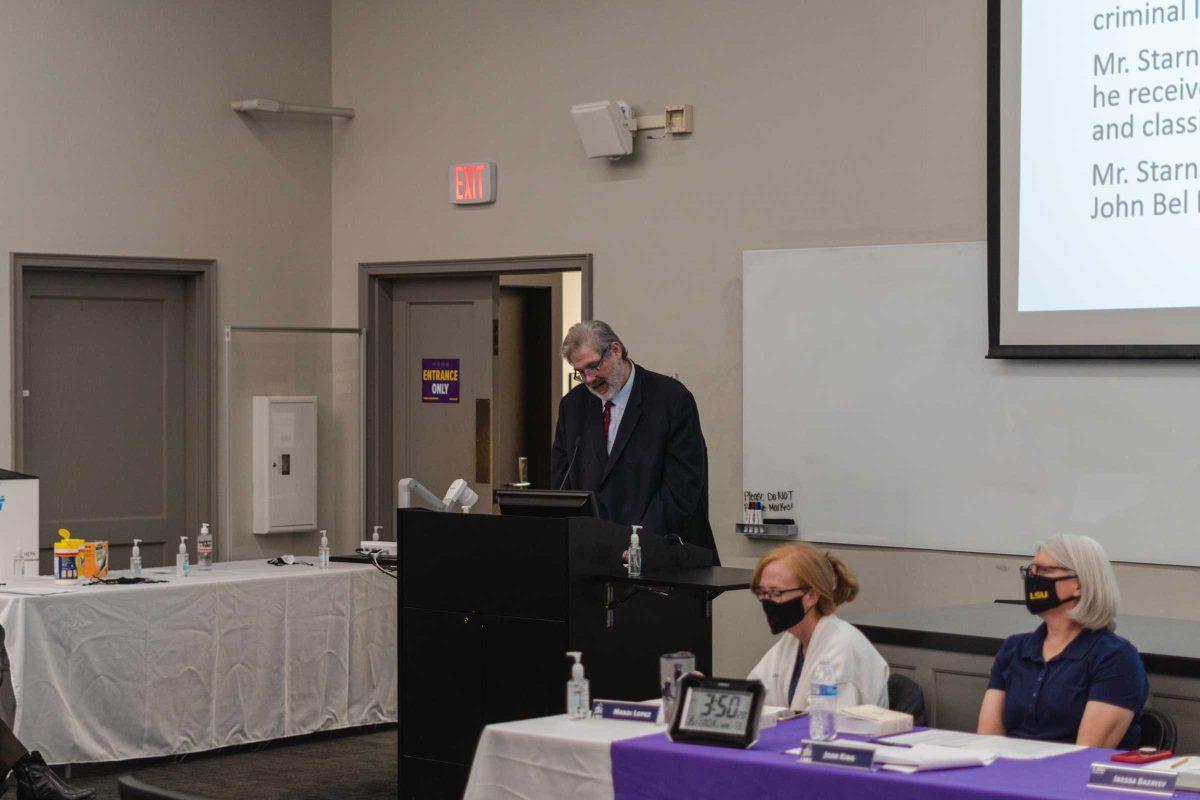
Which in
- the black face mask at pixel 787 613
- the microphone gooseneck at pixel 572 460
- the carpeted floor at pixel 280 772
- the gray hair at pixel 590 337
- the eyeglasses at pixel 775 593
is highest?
the gray hair at pixel 590 337

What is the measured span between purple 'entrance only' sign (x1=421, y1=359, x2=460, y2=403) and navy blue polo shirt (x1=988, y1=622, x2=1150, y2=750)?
15.5 ft

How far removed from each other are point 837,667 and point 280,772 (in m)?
3.03

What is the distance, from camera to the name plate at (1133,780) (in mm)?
2656

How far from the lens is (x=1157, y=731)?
11.3 ft

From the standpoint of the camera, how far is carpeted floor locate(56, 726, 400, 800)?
5.61 meters

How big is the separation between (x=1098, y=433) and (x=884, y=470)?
89 cm

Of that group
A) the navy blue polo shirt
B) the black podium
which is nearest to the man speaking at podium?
the black podium

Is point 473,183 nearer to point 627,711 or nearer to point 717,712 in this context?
point 627,711

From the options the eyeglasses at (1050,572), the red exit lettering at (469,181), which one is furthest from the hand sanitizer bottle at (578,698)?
the red exit lettering at (469,181)

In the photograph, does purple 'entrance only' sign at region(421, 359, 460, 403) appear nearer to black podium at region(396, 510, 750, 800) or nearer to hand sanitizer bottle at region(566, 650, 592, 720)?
black podium at region(396, 510, 750, 800)

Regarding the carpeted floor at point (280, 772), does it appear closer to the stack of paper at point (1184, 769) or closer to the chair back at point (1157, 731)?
the chair back at point (1157, 731)

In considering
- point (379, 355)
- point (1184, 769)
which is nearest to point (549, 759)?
point (1184, 769)

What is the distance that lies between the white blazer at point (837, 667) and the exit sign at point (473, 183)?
13.8 ft

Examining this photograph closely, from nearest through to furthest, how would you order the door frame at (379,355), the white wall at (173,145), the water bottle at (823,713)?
1. the water bottle at (823,713)
2. the white wall at (173,145)
3. the door frame at (379,355)
